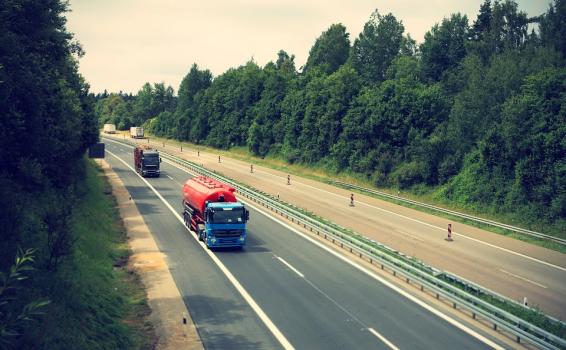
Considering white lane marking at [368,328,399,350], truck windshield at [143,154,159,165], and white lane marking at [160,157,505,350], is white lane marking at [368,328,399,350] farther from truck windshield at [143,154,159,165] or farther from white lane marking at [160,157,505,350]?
truck windshield at [143,154,159,165]

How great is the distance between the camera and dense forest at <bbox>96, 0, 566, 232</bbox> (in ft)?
133

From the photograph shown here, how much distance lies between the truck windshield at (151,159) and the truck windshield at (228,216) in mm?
35056

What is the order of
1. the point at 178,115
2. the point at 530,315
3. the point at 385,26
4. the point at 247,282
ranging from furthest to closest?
1. the point at 178,115
2. the point at 385,26
3. the point at 247,282
4. the point at 530,315

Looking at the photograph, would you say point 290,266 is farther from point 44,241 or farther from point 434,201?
point 434,201

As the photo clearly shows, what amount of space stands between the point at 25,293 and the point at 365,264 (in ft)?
55.4

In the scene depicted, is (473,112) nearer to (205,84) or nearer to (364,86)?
(364,86)

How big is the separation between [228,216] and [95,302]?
1040 cm

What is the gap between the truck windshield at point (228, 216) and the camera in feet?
90.8

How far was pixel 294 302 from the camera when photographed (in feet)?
66.2

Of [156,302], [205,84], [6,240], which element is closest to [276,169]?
[156,302]

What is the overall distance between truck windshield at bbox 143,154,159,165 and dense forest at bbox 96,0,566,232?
24640 millimetres

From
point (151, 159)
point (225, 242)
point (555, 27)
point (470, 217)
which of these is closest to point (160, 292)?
point (225, 242)

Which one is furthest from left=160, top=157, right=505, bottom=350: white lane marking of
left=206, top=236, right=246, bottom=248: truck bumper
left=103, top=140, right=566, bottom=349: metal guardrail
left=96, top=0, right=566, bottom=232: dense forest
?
left=96, top=0, right=566, bottom=232: dense forest

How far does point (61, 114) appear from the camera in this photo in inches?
1078
